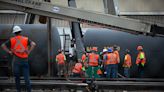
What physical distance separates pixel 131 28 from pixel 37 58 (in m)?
5.48

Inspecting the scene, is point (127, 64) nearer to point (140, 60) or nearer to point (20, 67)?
point (140, 60)

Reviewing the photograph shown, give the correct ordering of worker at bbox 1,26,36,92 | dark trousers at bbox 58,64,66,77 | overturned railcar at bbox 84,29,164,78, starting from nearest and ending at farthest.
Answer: worker at bbox 1,26,36,92
dark trousers at bbox 58,64,66,77
overturned railcar at bbox 84,29,164,78

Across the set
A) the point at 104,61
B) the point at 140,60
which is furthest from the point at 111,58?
the point at 140,60

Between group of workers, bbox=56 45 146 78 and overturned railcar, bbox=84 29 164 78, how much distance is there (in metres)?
0.28

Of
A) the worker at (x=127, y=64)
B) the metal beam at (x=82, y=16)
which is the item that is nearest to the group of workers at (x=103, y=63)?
the worker at (x=127, y=64)

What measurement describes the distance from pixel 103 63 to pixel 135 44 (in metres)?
1.63

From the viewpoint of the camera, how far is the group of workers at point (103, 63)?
51.6 ft

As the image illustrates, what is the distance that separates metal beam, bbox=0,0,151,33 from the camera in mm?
11812

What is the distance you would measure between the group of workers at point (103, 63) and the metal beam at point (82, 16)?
3707mm

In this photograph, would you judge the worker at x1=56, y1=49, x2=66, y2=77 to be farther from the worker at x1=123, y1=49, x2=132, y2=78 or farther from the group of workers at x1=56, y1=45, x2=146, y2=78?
the worker at x1=123, y1=49, x2=132, y2=78

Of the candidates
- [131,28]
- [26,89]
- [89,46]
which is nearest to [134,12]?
[89,46]

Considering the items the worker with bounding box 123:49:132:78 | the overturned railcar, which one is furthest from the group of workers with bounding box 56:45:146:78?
the overturned railcar

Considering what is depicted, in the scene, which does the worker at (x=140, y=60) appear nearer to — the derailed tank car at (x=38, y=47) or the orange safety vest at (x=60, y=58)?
the orange safety vest at (x=60, y=58)

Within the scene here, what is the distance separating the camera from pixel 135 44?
17.0m
